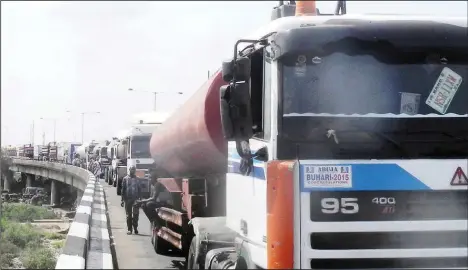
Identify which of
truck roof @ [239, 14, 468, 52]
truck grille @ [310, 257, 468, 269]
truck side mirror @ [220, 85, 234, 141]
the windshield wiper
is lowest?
truck grille @ [310, 257, 468, 269]

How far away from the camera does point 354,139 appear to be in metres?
4.18

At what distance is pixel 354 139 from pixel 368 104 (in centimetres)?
30

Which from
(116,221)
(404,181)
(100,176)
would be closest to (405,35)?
(404,181)

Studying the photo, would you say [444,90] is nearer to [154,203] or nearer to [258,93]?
[258,93]

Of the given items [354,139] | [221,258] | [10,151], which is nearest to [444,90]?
[354,139]

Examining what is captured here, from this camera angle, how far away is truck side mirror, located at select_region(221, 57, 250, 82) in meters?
4.32

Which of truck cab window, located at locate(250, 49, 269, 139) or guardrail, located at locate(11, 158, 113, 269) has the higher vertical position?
truck cab window, located at locate(250, 49, 269, 139)

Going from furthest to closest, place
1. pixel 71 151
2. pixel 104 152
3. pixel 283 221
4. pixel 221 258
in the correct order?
pixel 71 151, pixel 104 152, pixel 221 258, pixel 283 221

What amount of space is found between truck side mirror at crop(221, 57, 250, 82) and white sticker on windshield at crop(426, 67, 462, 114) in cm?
140

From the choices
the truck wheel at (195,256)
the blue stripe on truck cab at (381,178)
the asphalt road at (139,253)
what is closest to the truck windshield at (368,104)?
the blue stripe on truck cab at (381,178)

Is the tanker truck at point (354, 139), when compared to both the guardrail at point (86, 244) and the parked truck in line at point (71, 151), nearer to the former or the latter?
the guardrail at point (86, 244)

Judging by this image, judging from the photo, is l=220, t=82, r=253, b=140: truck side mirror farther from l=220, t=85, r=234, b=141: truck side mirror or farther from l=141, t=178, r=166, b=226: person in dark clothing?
l=141, t=178, r=166, b=226: person in dark clothing

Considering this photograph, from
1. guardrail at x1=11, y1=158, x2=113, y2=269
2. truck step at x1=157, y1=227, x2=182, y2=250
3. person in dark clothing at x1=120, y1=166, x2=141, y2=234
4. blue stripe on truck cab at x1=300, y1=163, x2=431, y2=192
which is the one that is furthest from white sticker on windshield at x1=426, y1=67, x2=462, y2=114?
person in dark clothing at x1=120, y1=166, x2=141, y2=234

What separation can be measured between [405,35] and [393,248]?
158 centimetres
